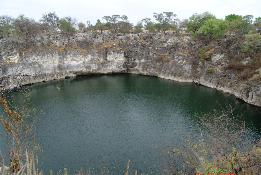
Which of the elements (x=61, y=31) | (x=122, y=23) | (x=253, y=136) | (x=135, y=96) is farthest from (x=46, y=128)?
(x=122, y=23)

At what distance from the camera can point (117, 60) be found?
8412 centimetres

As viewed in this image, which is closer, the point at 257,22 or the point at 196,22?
the point at 257,22

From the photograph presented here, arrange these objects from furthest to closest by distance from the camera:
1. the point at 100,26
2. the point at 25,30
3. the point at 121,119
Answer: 1. the point at 100,26
2. the point at 25,30
3. the point at 121,119

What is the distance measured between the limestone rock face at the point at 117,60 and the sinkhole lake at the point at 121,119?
4150mm

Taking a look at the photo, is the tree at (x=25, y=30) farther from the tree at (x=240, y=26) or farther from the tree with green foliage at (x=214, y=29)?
the tree at (x=240, y=26)

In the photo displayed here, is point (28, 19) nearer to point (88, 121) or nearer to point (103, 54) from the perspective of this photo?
point (103, 54)

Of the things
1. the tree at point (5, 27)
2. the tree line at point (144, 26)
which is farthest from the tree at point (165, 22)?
the tree at point (5, 27)

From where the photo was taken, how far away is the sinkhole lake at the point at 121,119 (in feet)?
114

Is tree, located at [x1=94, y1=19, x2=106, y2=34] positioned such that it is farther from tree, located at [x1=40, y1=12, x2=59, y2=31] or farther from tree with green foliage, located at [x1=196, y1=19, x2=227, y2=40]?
tree with green foliage, located at [x1=196, y1=19, x2=227, y2=40]

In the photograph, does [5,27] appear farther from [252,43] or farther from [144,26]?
[252,43]

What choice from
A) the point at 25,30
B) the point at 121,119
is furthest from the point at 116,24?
the point at 121,119

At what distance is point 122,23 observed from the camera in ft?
308

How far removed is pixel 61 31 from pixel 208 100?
154ft

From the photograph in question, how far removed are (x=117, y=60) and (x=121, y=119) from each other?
123 ft
